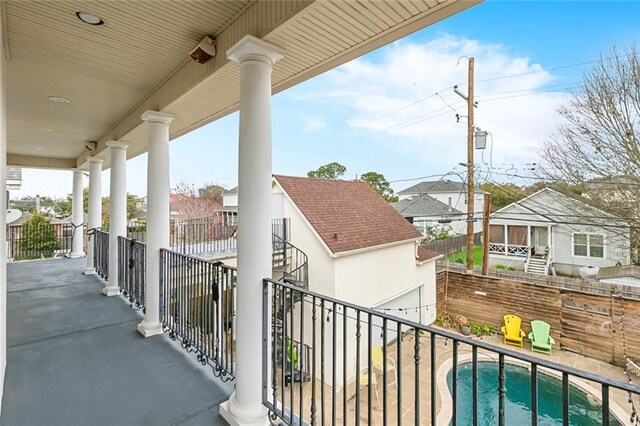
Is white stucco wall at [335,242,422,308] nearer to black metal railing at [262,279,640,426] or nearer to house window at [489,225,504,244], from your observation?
black metal railing at [262,279,640,426]

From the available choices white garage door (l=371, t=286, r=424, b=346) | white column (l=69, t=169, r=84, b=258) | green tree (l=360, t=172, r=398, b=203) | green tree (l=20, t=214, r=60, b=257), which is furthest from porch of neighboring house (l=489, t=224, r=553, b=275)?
green tree (l=20, t=214, r=60, b=257)

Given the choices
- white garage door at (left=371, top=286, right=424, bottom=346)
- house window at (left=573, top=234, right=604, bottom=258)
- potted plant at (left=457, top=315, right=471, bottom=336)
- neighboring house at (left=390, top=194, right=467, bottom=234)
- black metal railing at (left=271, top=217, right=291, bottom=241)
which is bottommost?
potted plant at (left=457, top=315, right=471, bottom=336)

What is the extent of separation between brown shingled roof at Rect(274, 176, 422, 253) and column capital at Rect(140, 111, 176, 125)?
15.2 feet

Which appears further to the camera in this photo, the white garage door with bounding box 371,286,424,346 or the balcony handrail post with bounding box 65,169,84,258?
the white garage door with bounding box 371,286,424,346

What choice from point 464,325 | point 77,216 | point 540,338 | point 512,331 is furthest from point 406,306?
point 77,216

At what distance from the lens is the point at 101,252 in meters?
5.43

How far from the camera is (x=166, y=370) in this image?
2.49 meters

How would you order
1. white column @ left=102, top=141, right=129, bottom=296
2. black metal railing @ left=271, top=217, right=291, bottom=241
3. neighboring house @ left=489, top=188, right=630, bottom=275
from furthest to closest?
1. neighboring house @ left=489, top=188, right=630, bottom=275
2. black metal railing @ left=271, top=217, right=291, bottom=241
3. white column @ left=102, top=141, right=129, bottom=296

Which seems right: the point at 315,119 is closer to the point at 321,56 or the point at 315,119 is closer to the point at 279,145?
Answer: the point at 279,145

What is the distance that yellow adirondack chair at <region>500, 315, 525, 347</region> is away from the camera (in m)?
8.04

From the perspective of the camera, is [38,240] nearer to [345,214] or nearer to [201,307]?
[345,214]

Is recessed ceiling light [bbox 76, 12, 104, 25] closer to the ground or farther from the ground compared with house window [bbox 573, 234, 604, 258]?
farther from the ground

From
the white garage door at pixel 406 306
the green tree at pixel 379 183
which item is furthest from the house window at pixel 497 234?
the white garage door at pixel 406 306

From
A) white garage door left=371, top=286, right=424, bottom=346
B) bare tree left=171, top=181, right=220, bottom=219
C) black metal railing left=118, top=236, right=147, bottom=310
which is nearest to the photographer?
black metal railing left=118, top=236, right=147, bottom=310
